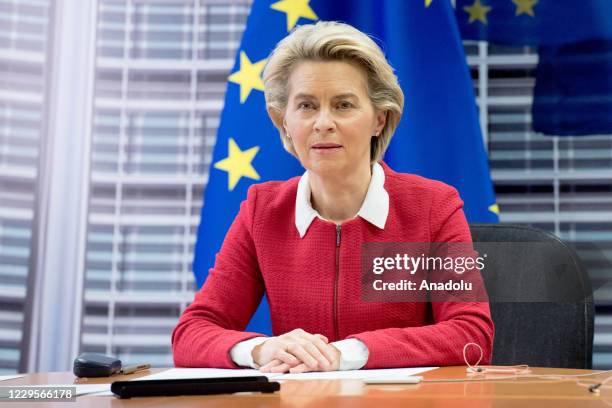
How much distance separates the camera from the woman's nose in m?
1.77

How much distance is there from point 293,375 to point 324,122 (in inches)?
26.0

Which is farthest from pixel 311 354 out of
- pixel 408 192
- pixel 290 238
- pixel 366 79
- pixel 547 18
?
pixel 547 18

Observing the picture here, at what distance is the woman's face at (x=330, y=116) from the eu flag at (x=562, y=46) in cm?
145

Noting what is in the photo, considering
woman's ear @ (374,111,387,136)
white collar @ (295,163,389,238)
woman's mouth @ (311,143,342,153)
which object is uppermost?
woman's ear @ (374,111,387,136)

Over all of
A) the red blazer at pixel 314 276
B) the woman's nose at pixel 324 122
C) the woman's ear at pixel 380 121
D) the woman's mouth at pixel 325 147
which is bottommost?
the red blazer at pixel 314 276

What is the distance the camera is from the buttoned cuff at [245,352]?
1.49m

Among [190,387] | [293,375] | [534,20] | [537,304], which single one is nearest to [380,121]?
[537,304]

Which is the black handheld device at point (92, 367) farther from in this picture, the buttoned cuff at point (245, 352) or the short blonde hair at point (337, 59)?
the short blonde hair at point (337, 59)

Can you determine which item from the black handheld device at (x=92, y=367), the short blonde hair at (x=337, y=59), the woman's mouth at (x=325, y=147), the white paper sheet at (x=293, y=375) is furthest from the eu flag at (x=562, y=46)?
the black handheld device at (x=92, y=367)

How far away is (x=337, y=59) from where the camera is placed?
1.82 metres

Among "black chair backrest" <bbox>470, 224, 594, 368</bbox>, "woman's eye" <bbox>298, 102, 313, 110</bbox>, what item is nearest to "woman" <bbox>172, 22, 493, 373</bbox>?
"woman's eye" <bbox>298, 102, 313, 110</bbox>

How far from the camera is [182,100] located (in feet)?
11.2

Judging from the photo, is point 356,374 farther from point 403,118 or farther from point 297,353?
point 403,118

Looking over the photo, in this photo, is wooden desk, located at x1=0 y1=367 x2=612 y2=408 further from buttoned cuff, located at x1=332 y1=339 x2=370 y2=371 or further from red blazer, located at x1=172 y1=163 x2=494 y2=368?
red blazer, located at x1=172 y1=163 x2=494 y2=368
